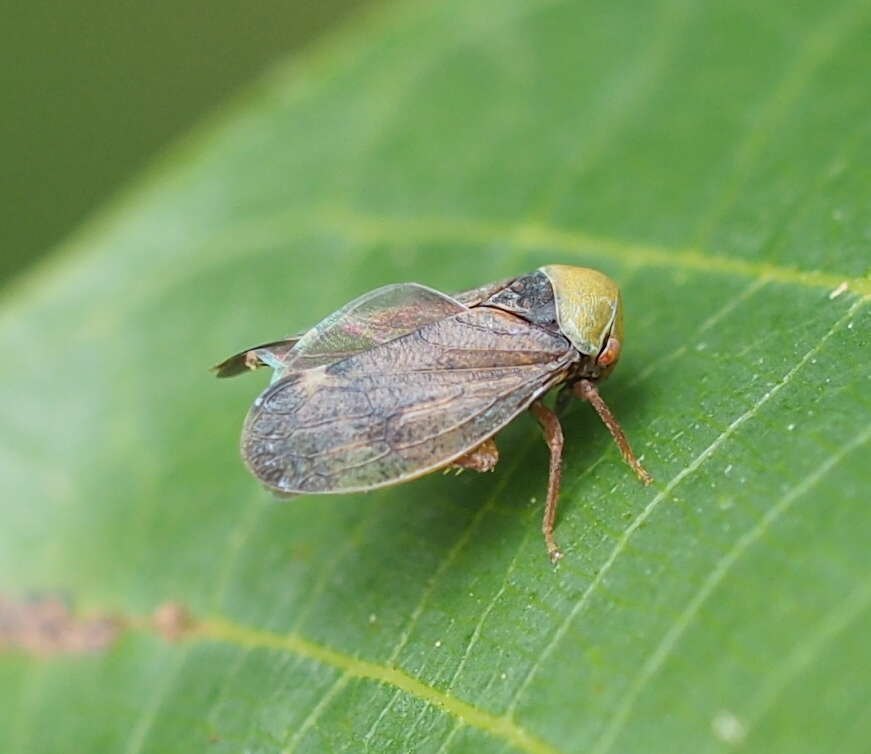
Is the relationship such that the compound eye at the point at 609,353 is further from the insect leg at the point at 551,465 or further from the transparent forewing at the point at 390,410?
the insect leg at the point at 551,465

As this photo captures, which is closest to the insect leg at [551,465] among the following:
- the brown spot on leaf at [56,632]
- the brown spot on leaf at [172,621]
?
the brown spot on leaf at [172,621]

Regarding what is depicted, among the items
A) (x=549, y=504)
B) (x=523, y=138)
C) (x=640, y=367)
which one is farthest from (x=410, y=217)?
(x=549, y=504)

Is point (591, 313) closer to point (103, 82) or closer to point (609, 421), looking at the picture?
point (609, 421)

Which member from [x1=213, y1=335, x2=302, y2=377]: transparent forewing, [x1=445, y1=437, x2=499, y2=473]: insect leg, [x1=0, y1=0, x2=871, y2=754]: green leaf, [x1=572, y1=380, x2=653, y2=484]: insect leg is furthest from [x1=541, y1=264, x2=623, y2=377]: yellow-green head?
[x1=213, y1=335, x2=302, y2=377]: transparent forewing

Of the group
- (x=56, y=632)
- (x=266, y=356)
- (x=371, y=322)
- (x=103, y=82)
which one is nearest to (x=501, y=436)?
(x=371, y=322)

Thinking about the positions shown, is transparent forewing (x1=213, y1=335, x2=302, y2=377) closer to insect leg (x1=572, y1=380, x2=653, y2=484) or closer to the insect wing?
the insect wing

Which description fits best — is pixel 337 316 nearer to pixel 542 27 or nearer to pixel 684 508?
pixel 684 508

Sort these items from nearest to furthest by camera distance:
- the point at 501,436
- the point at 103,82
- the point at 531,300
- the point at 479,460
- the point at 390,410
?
the point at 390,410
the point at 479,460
the point at 531,300
the point at 501,436
the point at 103,82
